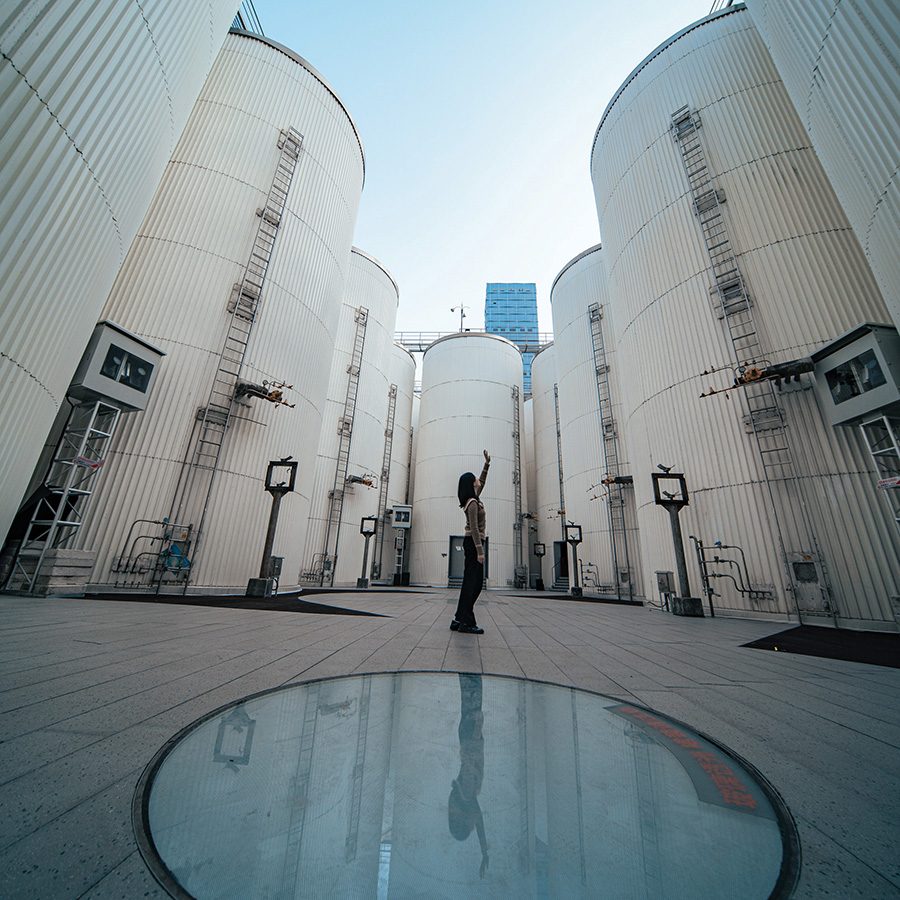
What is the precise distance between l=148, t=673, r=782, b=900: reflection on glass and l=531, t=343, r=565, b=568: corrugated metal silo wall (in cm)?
2104

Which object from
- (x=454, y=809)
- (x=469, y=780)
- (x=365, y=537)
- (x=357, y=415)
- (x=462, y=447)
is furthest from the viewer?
(x=462, y=447)

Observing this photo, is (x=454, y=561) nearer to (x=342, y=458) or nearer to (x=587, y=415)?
(x=342, y=458)

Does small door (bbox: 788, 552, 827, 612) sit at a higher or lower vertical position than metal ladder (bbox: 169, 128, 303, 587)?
lower

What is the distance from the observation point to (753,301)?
8.87m

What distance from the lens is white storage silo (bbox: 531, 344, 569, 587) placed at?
72.7 ft

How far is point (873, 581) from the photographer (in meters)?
6.84

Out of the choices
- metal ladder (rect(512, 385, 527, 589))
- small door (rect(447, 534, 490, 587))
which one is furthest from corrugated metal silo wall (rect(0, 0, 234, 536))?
metal ladder (rect(512, 385, 527, 589))

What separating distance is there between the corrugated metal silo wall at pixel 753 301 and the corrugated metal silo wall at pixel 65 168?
38.4ft

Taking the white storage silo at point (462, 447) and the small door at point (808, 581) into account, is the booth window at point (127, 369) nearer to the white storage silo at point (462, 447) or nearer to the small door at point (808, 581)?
the small door at point (808, 581)

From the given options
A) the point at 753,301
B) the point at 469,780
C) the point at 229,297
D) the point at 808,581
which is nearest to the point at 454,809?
the point at 469,780

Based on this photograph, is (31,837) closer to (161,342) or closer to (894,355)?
(894,355)

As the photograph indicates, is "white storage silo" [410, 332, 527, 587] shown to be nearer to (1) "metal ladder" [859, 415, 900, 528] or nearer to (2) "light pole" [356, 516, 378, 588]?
(2) "light pole" [356, 516, 378, 588]

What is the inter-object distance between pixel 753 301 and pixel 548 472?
15.8 meters

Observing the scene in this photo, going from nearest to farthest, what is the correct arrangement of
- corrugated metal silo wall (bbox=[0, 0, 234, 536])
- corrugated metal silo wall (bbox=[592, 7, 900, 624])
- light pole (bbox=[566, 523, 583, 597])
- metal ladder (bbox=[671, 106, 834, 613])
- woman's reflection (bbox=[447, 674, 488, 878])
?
1. woman's reflection (bbox=[447, 674, 488, 878])
2. corrugated metal silo wall (bbox=[0, 0, 234, 536])
3. corrugated metal silo wall (bbox=[592, 7, 900, 624])
4. metal ladder (bbox=[671, 106, 834, 613])
5. light pole (bbox=[566, 523, 583, 597])
